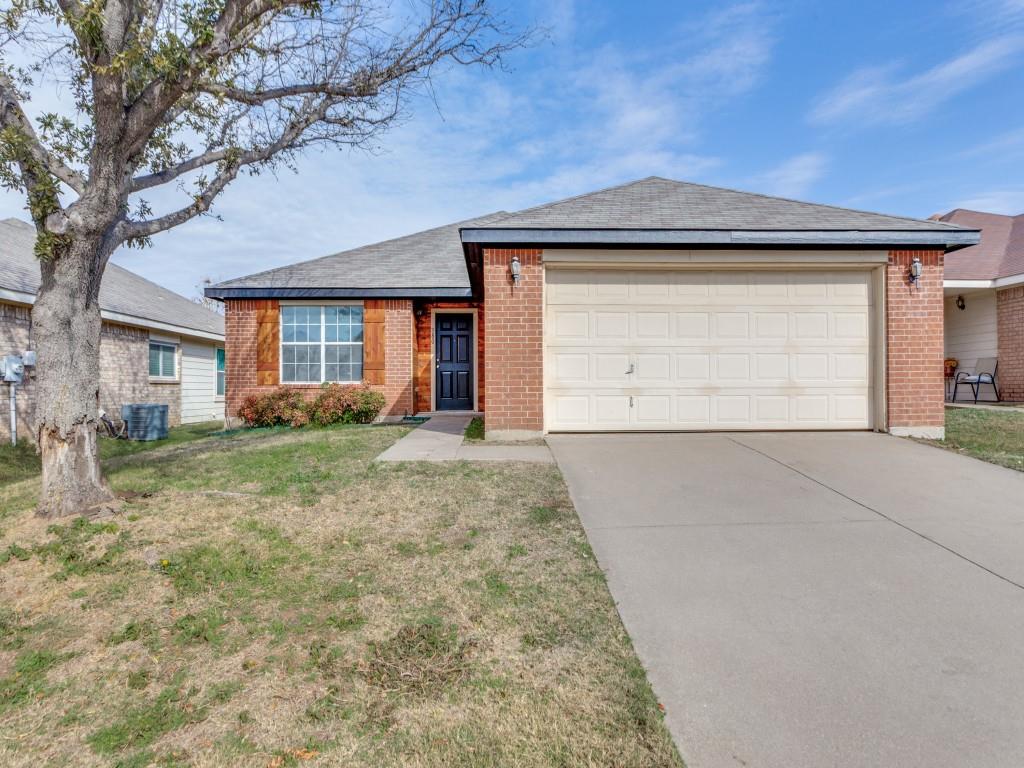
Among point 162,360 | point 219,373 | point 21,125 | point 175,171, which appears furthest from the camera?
point 219,373

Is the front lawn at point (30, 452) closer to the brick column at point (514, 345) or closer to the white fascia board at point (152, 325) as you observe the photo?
the white fascia board at point (152, 325)

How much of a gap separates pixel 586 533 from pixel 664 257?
4764 millimetres

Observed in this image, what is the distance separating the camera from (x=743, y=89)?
9828 mm

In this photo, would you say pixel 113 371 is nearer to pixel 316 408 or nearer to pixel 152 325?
pixel 152 325

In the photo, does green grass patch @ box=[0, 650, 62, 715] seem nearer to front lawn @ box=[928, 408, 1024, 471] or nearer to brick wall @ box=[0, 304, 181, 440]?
front lawn @ box=[928, 408, 1024, 471]

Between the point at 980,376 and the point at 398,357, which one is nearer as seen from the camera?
the point at 398,357

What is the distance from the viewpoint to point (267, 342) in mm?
10984

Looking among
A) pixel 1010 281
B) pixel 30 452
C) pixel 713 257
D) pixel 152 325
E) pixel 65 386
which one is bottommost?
pixel 30 452

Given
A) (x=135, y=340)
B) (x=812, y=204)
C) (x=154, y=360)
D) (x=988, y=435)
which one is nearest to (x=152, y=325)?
(x=135, y=340)

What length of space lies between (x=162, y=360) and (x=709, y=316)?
13.8 m

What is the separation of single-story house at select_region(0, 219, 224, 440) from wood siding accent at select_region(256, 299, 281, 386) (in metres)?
2.71

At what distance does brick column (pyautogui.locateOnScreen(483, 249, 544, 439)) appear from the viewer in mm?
7039

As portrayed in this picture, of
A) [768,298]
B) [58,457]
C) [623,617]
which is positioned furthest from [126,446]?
[768,298]

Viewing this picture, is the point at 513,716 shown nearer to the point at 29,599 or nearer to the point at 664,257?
the point at 29,599
